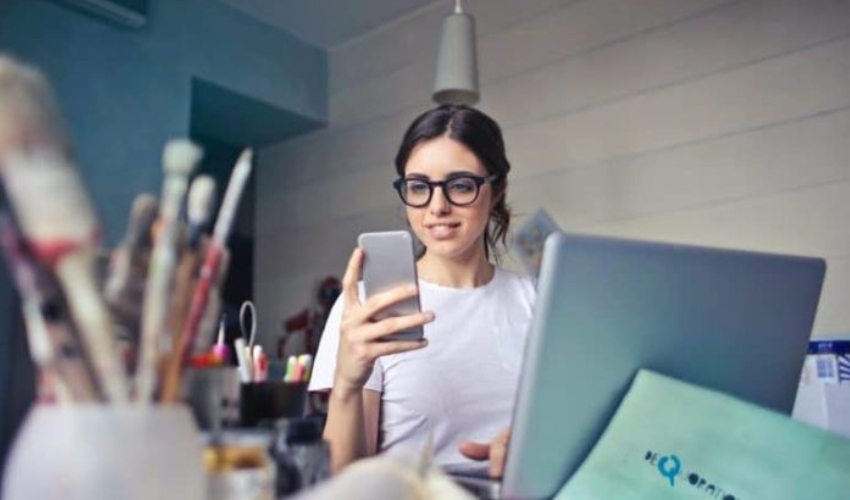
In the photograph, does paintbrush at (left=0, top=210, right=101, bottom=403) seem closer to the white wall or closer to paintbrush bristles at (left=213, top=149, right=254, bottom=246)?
paintbrush bristles at (left=213, top=149, right=254, bottom=246)

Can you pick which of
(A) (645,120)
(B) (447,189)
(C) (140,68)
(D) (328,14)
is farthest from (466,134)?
(D) (328,14)

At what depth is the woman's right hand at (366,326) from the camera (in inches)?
30.4

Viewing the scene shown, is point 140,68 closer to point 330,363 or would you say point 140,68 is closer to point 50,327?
point 330,363

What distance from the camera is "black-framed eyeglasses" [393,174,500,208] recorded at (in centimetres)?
109

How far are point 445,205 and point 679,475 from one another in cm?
61

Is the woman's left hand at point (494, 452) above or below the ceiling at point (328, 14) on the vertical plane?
below

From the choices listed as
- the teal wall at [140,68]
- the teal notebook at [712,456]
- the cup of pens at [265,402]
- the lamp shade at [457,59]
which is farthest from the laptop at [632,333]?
the teal wall at [140,68]

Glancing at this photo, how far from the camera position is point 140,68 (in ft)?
7.91

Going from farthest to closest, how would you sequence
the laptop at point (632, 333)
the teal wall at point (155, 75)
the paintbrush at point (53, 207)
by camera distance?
the teal wall at point (155, 75) → the laptop at point (632, 333) → the paintbrush at point (53, 207)

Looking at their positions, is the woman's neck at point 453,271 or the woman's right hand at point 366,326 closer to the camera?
the woman's right hand at point 366,326

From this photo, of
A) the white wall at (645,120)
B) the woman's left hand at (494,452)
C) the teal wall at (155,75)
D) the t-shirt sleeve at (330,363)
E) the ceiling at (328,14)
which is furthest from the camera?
the ceiling at (328,14)

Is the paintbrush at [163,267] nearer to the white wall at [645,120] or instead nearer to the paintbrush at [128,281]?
the paintbrush at [128,281]

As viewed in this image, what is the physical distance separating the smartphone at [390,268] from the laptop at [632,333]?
0.25 m

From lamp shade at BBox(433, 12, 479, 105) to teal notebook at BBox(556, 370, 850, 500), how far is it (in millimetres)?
1627
